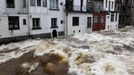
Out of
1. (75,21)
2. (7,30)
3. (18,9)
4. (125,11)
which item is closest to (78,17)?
(75,21)

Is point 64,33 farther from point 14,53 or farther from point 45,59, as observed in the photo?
point 45,59

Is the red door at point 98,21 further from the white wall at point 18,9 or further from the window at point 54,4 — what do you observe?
the white wall at point 18,9

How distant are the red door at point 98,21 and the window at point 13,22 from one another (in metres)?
16.2

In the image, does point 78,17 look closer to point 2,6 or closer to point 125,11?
point 2,6

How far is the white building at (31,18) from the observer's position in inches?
918

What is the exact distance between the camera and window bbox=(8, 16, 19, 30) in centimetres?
2370

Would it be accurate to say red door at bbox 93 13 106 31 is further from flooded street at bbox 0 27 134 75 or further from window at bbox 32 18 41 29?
flooded street at bbox 0 27 134 75

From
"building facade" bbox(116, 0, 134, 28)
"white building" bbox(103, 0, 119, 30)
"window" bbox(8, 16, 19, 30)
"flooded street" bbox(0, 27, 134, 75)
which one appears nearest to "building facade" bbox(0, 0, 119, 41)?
"window" bbox(8, 16, 19, 30)

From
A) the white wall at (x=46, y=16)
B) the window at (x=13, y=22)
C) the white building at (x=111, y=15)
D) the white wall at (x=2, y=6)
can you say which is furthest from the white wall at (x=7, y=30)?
the white building at (x=111, y=15)

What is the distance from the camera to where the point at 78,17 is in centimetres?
3359

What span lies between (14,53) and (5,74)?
4354 millimetres

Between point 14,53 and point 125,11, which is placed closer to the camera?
point 14,53

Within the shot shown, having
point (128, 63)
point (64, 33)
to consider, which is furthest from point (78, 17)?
point (128, 63)

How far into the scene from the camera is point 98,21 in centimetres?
3850
